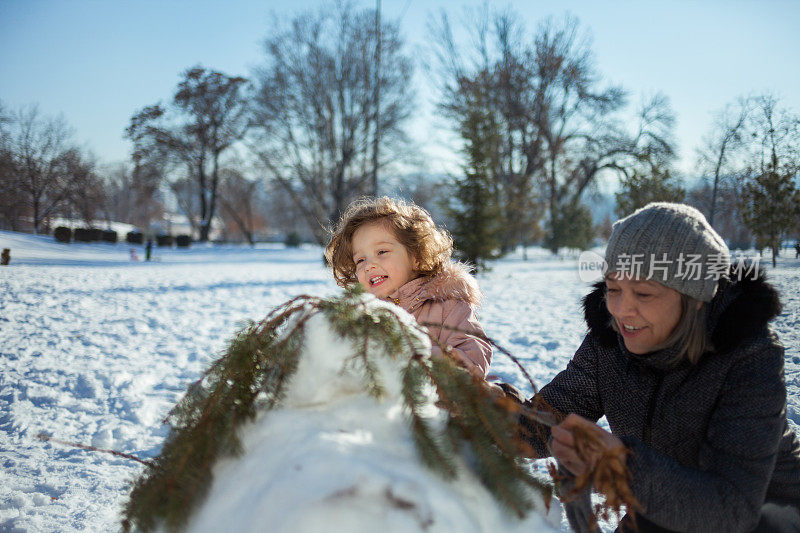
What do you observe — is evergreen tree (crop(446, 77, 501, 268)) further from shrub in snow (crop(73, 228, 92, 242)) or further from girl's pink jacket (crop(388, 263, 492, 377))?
shrub in snow (crop(73, 228, 92, 242))

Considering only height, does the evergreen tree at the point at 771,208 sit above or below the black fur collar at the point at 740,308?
above

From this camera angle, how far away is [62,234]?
2075 cm

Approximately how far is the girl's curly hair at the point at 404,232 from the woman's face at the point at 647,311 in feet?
3.34

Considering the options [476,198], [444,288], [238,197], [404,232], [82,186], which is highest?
[238,197]

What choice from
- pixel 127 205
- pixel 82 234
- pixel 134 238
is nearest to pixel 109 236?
pixel 82 234

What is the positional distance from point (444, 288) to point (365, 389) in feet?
4.01

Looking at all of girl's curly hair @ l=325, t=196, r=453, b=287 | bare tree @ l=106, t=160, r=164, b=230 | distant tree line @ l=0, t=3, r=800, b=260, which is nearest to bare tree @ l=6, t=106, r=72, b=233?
distant tree line @ l=0, t=3, r=800, b=260

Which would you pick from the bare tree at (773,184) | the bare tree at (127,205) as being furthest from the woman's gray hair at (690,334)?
the bare tree at (127,205)

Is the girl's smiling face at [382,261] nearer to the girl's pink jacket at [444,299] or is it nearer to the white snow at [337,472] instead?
the girl's pink jacket at [444,299]

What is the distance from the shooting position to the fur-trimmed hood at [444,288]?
2.12m

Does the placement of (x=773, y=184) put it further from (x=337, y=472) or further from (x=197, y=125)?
(x=197, y=125)

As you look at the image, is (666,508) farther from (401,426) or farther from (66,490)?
(66,490)

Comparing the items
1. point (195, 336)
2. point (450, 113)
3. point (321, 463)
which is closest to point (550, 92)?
point (450, 113)

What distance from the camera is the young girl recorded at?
212 centimetres
